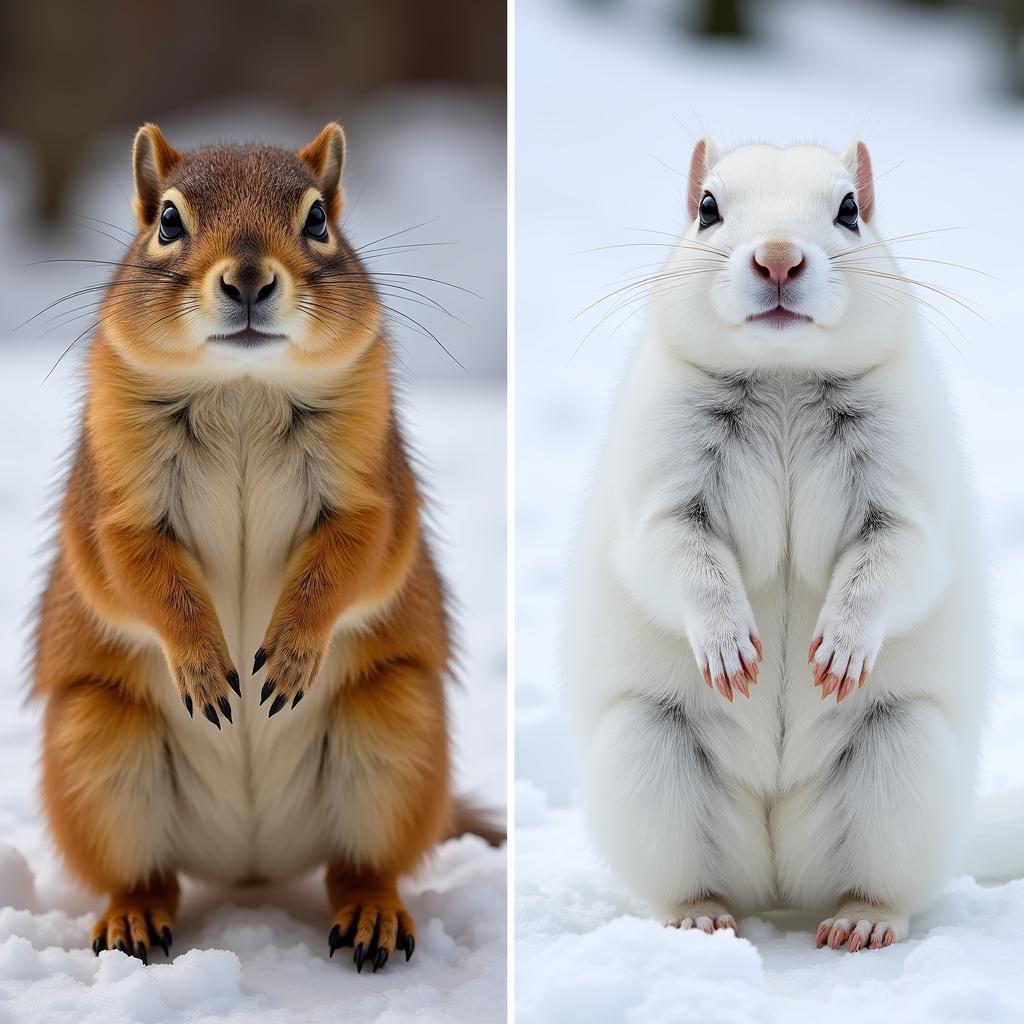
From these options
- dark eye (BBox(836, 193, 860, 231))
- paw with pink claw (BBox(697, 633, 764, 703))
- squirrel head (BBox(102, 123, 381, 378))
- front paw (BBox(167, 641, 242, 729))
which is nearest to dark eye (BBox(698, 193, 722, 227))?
dark eye (BBox(836, 193, 860, 231))

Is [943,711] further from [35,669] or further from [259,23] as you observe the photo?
[259,23]

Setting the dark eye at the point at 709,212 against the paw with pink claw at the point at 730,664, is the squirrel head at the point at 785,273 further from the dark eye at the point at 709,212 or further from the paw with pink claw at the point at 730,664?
the paw with pink claw at the point at 730,664

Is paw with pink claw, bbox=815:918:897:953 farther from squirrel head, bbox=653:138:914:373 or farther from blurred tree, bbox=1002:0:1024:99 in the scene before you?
blurred tree, bbox=1002:0:1024:99

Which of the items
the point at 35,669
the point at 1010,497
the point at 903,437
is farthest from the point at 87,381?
the point at 1010,497

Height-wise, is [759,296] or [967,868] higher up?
[759,296]

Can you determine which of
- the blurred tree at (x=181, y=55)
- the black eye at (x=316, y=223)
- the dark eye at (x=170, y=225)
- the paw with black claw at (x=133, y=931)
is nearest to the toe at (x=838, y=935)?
the paw with black claw at (x=133, y=931)

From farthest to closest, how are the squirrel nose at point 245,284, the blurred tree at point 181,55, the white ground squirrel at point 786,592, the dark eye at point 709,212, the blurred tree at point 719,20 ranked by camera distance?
the blurred tree at point 719,20
the blurred tree at point 181,55
the dark eye at point 709,212
the white ground squirrel at point 786,592
the squirrel nose at point 245,284
